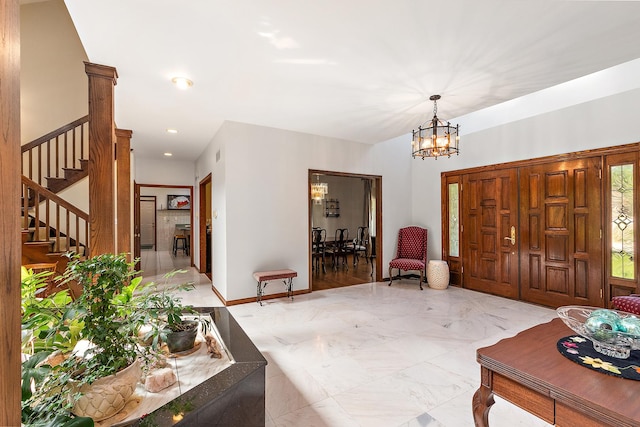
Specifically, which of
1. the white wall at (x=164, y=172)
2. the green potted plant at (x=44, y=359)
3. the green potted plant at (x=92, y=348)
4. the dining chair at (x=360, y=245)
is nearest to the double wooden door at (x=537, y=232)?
the dining chair at (x=360, y=245)

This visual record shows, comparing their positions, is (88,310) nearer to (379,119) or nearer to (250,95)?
(250,95)

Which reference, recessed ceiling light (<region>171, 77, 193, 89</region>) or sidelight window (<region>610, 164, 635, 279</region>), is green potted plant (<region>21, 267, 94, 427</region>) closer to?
recessed ceiling light (<region>171, 77, 193, 89</region>)

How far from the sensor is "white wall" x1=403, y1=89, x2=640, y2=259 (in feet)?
11.8

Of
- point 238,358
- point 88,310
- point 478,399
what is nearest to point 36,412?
point 88,310

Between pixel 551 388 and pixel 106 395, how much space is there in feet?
5.80

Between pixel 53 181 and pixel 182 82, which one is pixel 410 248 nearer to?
pixel 182 82

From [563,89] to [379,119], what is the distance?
98.2 inches

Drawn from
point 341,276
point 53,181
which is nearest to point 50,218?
point 53,181

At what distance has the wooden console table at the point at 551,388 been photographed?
42.9 inches

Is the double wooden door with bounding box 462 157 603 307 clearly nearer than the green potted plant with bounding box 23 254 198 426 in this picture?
No

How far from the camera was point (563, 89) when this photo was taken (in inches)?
160

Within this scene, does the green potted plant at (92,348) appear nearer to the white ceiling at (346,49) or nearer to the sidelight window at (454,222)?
the white ceiling at (346,49)

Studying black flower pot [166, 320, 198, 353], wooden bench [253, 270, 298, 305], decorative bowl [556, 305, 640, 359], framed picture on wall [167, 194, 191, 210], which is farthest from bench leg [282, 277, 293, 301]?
framed picture on wall [167, 194, 191, 210]

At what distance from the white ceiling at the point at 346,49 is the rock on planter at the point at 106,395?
7.28 feet
